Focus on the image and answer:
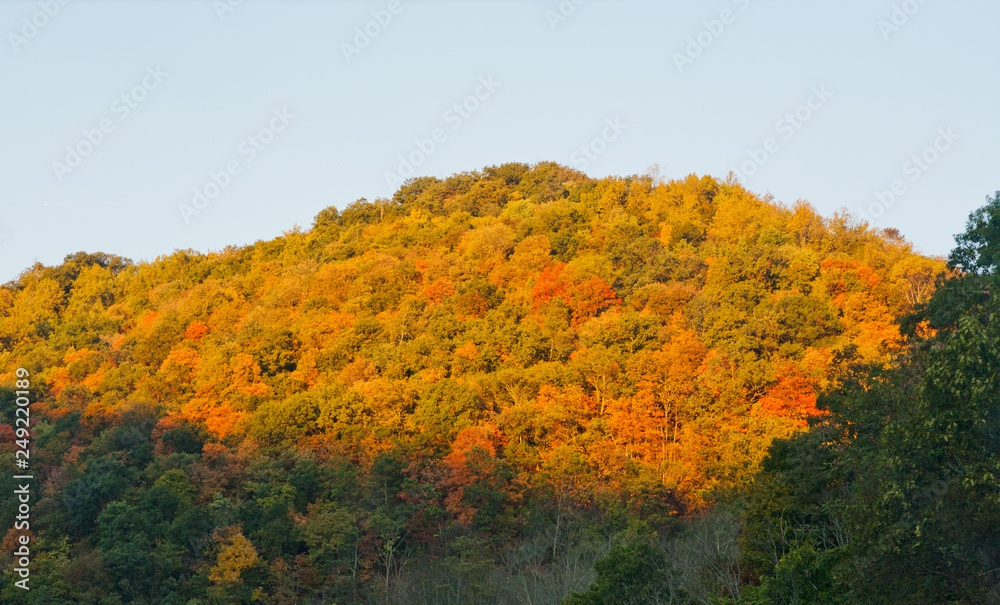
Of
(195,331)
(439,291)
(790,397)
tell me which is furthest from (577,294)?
(195,331)

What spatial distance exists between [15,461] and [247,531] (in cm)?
936

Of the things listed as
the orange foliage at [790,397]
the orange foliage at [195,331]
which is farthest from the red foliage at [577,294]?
the orange foliage at [195,331]

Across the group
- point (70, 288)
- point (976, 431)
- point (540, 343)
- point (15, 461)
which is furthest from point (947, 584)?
point (70, 288)

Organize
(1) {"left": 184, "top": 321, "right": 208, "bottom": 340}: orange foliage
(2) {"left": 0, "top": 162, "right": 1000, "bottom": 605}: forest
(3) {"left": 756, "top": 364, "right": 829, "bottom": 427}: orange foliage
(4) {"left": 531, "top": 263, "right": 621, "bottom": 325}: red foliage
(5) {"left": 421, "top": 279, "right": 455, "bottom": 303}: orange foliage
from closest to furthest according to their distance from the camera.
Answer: (2) {"left": 0, "top": 162, "right": 1000, "bottom": 605}: forest
(3) {"left": 756, "top": 364, "right": 829, "bottom": 427}: orange foliage
(4) {"left": 531, "top": 263, "right": 621, "bottom": 325}: red foliage
(5) {"left": 421, "top": 279, "right": 455, "bottom": 303}: orange foliage
(1) {"left": 184, "top": 321, "right": 208, "bottom": 340}: orange foliage

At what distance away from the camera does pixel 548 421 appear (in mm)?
30844

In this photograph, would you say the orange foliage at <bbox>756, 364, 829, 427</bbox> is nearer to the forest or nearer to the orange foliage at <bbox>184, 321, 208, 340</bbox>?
the forest

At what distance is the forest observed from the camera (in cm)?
1247

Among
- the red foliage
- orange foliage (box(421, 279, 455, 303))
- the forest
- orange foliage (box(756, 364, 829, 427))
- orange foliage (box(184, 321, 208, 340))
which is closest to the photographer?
the forest

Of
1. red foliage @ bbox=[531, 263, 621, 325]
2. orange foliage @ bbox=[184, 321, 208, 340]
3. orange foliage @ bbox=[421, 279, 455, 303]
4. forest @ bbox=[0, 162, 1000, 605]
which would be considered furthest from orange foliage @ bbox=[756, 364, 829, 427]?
orange foliage @ bbox=[184, 321, 208, 340]

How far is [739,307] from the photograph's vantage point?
35.9 meters

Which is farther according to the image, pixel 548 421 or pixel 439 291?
pixel 439 291

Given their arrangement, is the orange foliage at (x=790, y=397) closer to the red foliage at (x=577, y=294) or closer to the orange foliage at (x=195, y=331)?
the red foliage at (x=577, y=294)

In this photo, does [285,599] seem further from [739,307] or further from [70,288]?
[70,288]

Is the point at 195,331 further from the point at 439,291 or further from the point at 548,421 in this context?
the point at 548,421
